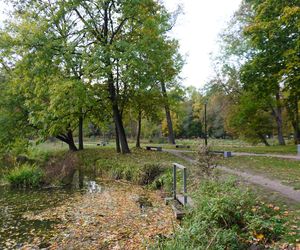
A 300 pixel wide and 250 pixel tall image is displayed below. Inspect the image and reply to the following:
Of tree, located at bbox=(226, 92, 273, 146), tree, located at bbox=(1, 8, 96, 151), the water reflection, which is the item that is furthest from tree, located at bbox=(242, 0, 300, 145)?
the water reflection

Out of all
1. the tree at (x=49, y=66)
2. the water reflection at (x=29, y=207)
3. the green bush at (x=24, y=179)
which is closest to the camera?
the water reflection at (x=29, y=207)

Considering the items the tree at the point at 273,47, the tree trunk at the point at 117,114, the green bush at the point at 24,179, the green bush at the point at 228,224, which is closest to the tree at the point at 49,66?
the tree trunk at the point at 117,114

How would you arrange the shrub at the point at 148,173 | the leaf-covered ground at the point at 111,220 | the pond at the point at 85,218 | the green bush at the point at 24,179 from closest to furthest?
the leaf-covered ground at the point at 111,220 < the pond at the point at 85,218 < the shrub at the point at 148,173 < the green bush at the point at 24,179

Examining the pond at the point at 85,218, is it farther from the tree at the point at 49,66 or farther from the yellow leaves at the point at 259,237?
the tree at the point at 49,66

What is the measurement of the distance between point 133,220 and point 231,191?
2.69 metres

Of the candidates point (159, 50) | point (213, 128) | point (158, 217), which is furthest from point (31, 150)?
point (213, 128)

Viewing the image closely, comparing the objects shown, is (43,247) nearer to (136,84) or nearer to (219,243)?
(219,243)

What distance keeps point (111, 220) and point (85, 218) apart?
2.49ft

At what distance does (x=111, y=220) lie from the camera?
7.47 m

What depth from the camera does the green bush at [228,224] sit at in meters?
4.57

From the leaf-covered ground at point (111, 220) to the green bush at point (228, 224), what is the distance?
0.70 m

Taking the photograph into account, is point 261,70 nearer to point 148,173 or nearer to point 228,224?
point 148,173

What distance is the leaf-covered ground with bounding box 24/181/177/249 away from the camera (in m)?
6.02

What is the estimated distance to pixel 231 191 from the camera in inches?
230
